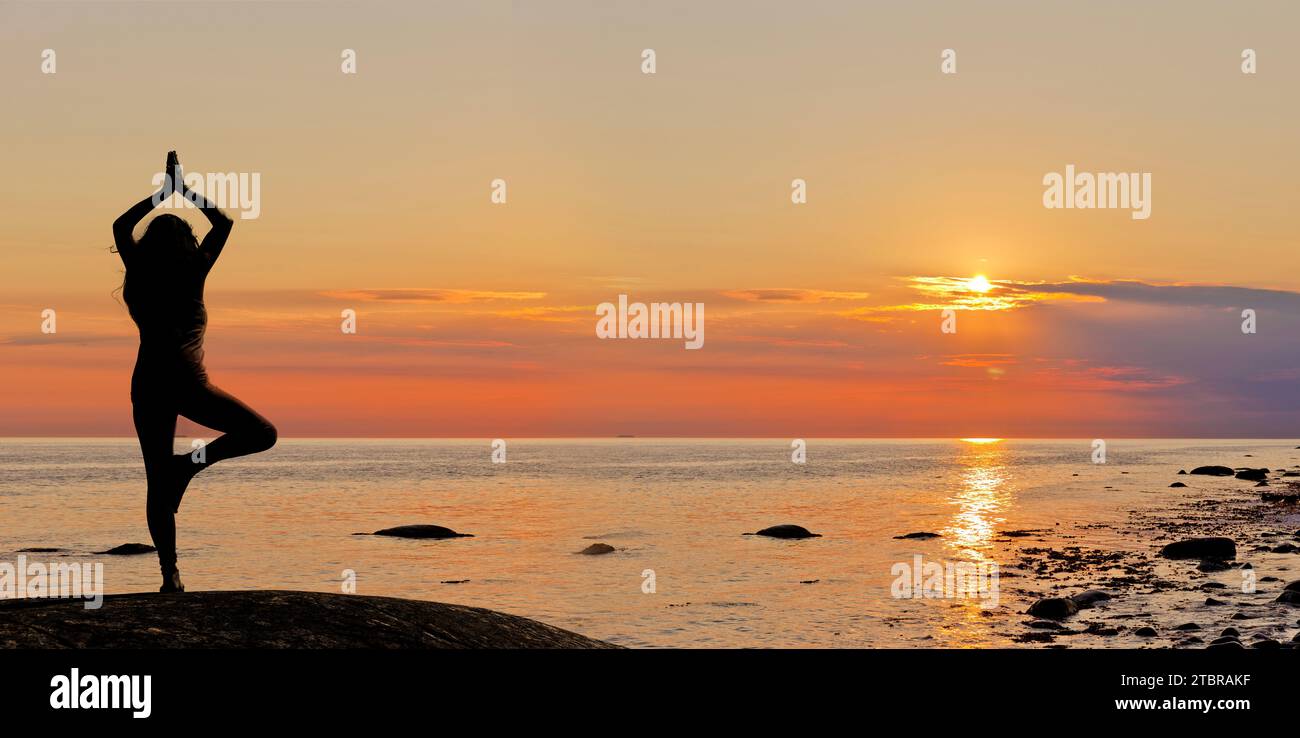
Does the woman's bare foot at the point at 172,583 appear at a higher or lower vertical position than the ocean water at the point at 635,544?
higher

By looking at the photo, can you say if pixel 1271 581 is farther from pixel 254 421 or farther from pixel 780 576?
pixel 254 421

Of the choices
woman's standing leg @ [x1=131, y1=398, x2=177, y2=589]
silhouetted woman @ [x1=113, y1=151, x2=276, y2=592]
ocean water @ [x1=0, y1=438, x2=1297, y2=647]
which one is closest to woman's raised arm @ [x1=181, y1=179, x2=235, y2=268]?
silhouetted woman @ [x1=113, y1=151, x2=276, y2=592]

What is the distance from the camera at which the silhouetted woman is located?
30.2 feet

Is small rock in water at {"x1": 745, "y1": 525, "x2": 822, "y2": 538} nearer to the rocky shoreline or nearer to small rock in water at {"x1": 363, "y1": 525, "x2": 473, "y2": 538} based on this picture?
the rocky shoreline

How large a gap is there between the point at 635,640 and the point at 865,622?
6.80 meters

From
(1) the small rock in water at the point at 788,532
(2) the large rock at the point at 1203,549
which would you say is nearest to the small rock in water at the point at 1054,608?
(2) the large rock at the point at 1203,549

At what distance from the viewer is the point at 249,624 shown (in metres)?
8.48

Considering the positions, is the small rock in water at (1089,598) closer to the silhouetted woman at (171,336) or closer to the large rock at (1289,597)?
the large rock at (1289,597)

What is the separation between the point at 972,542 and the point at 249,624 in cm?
4723

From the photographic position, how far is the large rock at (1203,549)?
38312mm

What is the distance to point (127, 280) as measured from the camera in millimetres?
9367

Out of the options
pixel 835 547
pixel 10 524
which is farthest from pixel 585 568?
pixel 10 524

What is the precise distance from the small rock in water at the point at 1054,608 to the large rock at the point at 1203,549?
1260 centimetres

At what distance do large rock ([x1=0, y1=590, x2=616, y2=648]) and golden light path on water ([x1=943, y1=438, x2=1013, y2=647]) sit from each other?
18998 mm
